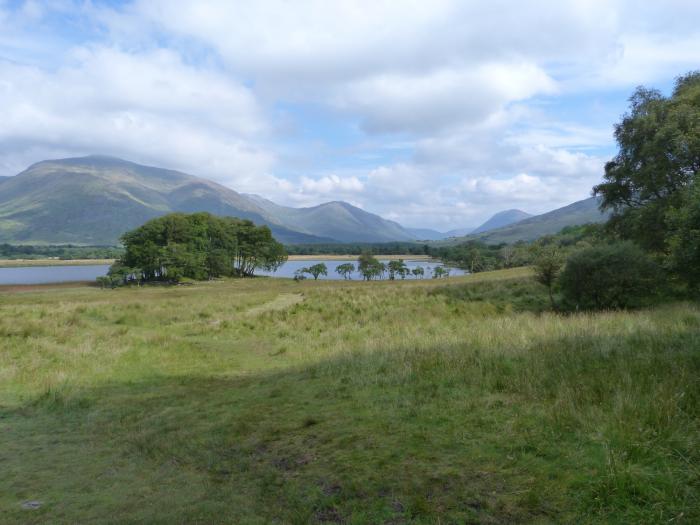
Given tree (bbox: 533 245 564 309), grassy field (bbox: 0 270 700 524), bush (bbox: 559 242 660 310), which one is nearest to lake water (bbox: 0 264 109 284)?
Result: tree (bbox: 533 245 564 309)

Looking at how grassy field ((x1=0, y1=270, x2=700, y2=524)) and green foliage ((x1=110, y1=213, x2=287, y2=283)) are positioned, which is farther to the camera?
green foliage ((x1=110, y1=213, x2=287, y2=283))

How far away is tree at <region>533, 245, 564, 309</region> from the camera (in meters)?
26.1

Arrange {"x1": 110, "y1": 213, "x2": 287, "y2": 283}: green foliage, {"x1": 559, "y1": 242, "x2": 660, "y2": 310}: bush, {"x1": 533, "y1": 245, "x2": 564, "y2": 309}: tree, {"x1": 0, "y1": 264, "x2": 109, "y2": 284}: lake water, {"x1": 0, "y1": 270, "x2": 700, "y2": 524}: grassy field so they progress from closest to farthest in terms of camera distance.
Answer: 1. {"x1": 0, "y1": 270, "x2": 700, "y2": 524}: grassy field
2. {"x1": 559, "y1": 242, "x2": 660, "y2": 310}: bush
3. {"x1": 533, "y1": 245, "x2": 564, "y2": 309}: tree
4. {"x1": 110, "y1": 213, "x2": 287, "y2": 283}: green foliage
5. {"x1": 0, "y1": 264, "x2": 109, "y2": 284}: lake water

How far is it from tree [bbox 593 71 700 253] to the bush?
2396mm

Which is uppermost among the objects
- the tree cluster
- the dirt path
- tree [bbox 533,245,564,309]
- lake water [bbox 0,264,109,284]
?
the tree cluster

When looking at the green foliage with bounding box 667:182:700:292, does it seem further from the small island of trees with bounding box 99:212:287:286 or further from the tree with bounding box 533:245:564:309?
the small island of trees with bounding box 99:212:287:286

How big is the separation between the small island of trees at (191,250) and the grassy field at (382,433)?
71.6 m

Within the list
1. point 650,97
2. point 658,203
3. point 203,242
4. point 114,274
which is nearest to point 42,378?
point 658,203

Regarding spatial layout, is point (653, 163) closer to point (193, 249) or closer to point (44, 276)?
point (193, 249)

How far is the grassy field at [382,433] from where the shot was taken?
4.30 metres

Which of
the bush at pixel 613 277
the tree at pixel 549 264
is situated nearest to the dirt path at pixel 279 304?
the tree at pixel 549 264

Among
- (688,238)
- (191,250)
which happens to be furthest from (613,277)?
(191,250)

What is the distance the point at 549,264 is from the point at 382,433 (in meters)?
23.5

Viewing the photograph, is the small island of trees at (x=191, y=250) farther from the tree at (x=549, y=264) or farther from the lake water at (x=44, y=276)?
the tree at (x=549, y=264)
